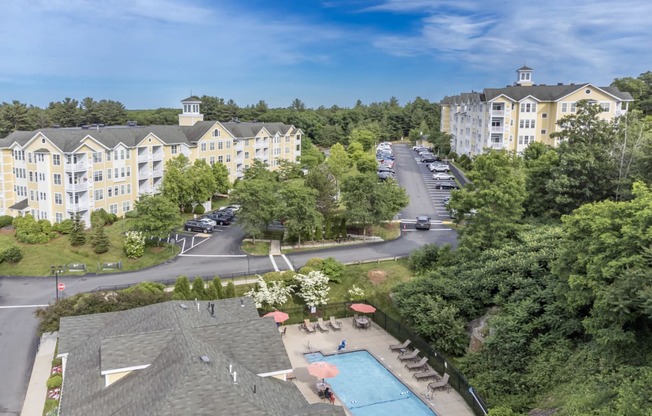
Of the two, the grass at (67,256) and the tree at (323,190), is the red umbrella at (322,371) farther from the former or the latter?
the tree at (323,190)

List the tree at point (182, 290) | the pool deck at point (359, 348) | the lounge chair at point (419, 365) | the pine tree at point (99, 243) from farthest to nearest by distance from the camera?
the pine tree at point (99, 243) → the tree at point (182, 290) → the lounge chair at point (419, 365) → the pool deck at point (359, 348)

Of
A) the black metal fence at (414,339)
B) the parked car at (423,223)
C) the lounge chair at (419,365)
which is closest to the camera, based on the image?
the black metal fence at (414,339)

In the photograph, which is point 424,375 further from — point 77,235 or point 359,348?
point 77,235

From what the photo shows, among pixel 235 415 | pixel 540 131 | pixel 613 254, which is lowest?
pixel 235 415

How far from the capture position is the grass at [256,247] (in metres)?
45.3

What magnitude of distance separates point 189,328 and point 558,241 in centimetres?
2119

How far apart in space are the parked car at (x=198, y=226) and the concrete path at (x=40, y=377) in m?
21.6

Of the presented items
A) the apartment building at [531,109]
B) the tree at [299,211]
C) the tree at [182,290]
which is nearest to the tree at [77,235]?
the tree at [299,211]

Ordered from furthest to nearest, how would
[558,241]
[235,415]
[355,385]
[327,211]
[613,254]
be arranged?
[327,211] < [558,241] < [355,385] < [613,254] < [235,415]

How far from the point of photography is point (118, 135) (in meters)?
58.7

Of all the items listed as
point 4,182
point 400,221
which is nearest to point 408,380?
point 400,221

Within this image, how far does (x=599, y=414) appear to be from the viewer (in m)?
17.2

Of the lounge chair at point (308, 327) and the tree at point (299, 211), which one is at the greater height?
the tree at point (299, 211)

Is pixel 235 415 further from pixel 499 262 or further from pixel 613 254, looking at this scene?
pixel 499 262
